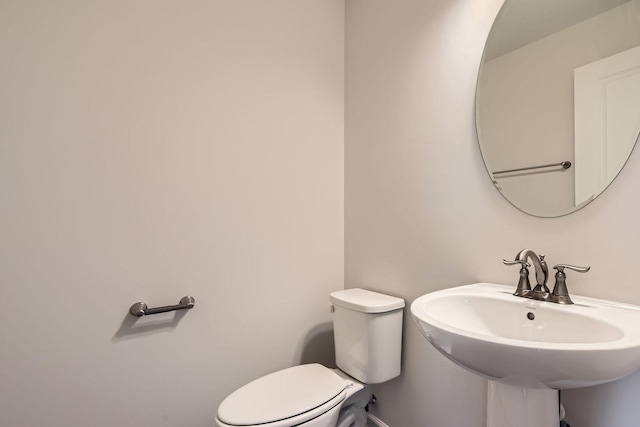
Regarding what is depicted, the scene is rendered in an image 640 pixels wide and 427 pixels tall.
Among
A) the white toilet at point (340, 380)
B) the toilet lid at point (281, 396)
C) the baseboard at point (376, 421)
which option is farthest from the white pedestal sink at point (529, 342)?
the baseboard at point (376, 421)

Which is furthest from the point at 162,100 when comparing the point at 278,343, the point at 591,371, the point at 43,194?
the point at 591,371

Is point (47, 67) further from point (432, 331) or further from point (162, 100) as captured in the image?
point (432, 331)

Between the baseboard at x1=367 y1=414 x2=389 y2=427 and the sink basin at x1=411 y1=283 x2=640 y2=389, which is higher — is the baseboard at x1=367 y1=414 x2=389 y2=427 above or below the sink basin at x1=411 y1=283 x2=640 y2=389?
below

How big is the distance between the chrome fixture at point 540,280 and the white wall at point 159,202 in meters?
0.97

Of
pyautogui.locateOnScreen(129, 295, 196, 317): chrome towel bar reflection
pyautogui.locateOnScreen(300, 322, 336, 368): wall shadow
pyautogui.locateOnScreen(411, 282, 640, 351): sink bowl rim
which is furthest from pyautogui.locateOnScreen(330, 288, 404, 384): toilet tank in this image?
pyautogui.locateOnScreen(129, 295, 196, 317): chrome towel bar reflection

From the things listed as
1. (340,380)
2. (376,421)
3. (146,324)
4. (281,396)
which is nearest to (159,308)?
(146,324)

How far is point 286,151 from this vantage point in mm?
1545

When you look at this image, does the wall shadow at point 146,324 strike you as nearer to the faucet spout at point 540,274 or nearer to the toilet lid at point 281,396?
the toilet lid at point 281,396

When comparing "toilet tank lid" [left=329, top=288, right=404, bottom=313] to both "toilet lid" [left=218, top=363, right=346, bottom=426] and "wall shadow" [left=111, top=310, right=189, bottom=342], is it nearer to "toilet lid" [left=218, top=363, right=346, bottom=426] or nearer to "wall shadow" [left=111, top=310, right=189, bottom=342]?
"toilet lid" [left=218, top=363, right=346, bottom=426]

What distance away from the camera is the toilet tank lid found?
127cm

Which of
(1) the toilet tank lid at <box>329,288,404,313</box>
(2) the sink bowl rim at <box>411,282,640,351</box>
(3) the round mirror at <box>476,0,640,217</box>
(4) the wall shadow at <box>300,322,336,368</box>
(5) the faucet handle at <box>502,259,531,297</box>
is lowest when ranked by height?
(4) the wall shadow at <box>300,322,336,368</box>

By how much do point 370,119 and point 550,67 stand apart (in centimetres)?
78

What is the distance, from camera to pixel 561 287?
0.84m

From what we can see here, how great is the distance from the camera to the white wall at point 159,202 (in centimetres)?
102
